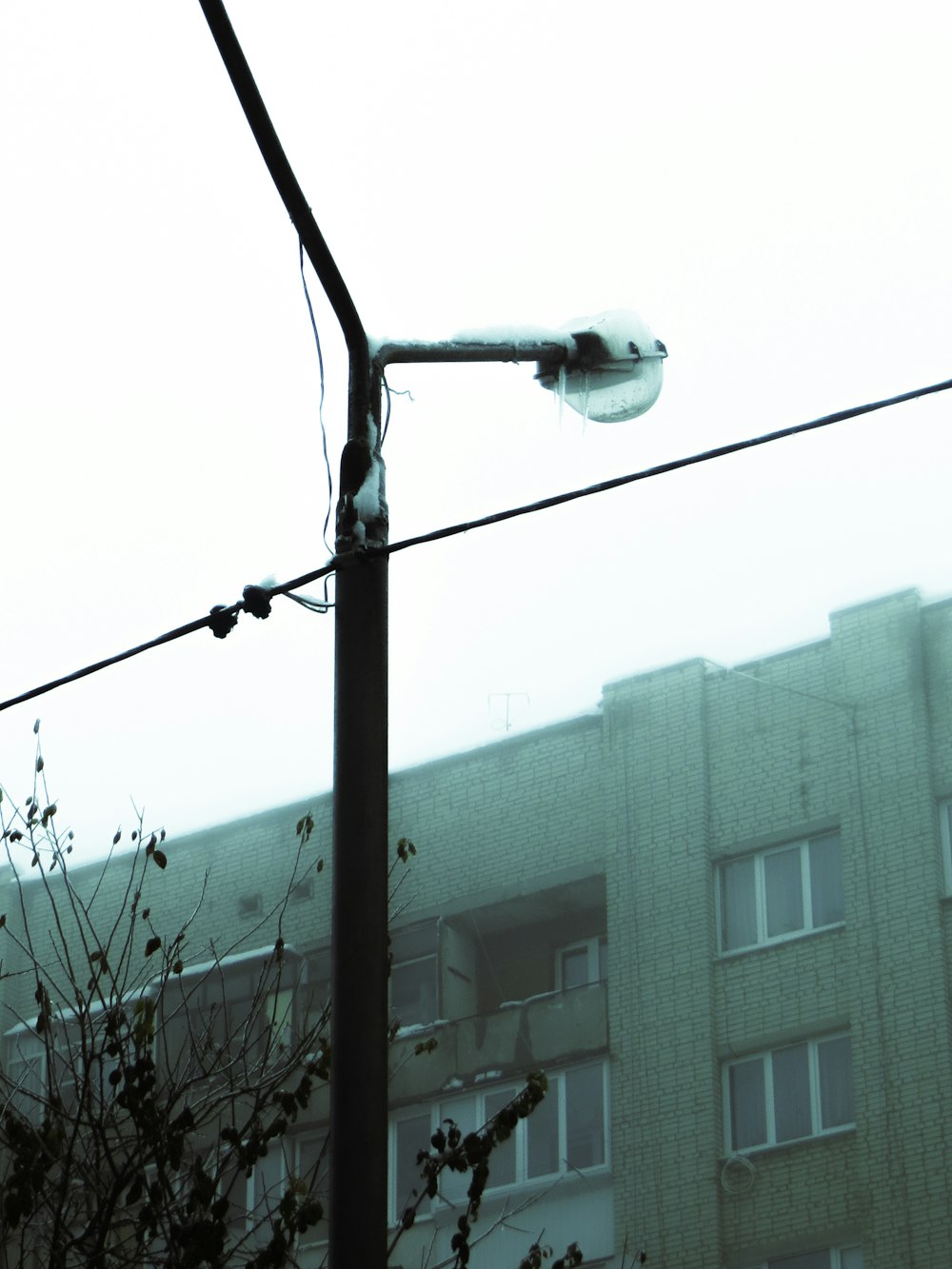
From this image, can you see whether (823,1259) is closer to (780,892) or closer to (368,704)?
(780,892)

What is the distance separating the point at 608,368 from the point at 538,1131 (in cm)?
1992

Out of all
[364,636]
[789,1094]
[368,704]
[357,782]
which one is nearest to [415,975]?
[789,1094]

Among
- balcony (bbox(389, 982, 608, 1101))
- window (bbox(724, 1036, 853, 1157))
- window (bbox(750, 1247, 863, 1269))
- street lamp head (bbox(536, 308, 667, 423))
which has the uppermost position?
balcony (bbox(389, 982, 608, 1101))

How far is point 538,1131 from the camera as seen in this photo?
25.0 meters

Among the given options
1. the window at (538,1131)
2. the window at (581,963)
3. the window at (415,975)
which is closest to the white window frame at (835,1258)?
the window at (538,1131)

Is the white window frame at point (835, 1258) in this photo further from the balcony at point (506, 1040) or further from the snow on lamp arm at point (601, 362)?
the snow on lamp arm at point (601, 362)

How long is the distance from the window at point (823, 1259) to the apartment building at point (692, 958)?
0.12ft

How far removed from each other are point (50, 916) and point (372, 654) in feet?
79.7

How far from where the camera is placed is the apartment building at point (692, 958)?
22.8 m

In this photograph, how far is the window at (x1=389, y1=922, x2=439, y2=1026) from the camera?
87.0 feet

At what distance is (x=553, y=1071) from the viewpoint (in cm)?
2533

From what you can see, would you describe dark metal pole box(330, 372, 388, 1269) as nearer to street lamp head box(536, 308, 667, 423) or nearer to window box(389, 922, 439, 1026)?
street lamp head box(536, 308, 667, 423)

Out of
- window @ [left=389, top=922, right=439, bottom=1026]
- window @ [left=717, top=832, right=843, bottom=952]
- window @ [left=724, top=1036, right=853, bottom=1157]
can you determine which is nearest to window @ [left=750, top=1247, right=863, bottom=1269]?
window @ [left=724, top=1036, right=853, bottom=1157]

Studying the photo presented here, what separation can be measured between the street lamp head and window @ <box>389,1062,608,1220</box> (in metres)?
18.9
